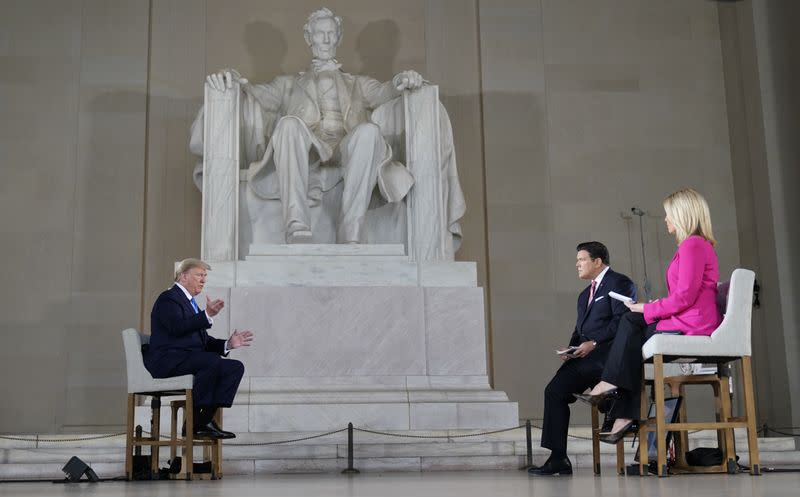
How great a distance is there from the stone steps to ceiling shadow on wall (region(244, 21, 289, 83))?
465cm

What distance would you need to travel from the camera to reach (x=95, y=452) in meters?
5.97

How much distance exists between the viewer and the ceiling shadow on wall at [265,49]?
995cm

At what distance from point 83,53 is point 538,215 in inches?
179

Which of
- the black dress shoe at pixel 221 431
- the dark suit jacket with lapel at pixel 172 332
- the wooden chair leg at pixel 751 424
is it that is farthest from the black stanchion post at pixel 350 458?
the wooden chair leg at pixel 751 424

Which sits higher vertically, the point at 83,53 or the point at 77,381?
the point at 83,53

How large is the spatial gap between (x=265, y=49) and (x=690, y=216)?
6160 millimetres

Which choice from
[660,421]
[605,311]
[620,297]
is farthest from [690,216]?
[660,421]

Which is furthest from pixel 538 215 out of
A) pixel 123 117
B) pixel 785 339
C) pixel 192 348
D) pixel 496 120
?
pixel 192 348

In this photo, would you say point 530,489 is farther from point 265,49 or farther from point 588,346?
point 265,49

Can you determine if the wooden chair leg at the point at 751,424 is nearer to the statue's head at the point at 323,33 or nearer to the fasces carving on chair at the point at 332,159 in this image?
the fasces carving on chair at the point at 332,159

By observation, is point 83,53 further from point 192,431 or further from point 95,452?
point 192,431

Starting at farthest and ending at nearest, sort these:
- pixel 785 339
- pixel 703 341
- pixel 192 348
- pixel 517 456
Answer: pixel 785 339 → pixel 517 456 → pixel 192 348 → pixel 703 341

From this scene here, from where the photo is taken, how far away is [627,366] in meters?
4.59

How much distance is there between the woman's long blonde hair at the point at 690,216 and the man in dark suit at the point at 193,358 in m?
2.35
